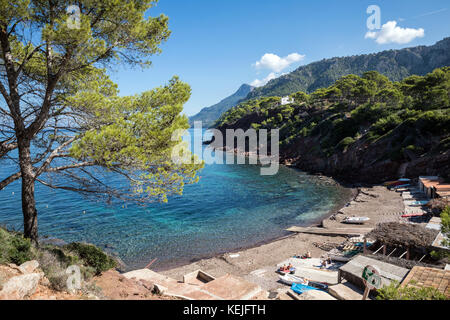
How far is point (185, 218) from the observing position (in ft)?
93.7

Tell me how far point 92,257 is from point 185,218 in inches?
666

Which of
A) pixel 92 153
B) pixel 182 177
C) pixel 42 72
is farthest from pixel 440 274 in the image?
pixel 42 72

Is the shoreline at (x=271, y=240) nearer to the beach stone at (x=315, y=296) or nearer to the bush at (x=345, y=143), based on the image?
the beach stone at (x=315, y=296)

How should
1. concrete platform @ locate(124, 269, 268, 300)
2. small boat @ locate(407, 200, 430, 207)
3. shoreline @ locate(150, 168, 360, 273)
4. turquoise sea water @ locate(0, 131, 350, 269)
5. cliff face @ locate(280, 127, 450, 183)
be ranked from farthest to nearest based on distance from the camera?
cliff face @ locate(280, 127, 450, 183), small boat @ locate(407, 200, 430, 207), turquoise sea water @ locate(0, 131, 350, 269), shoreline @ locate(150, 168, 360, 273), concrete platform @ locate(124, 269, 268, 300)

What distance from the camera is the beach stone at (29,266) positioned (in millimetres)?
6891

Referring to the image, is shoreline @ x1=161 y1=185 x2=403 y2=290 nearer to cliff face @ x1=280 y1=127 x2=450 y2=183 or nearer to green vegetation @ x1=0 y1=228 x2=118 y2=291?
green vegetation @ x1=0 y1=228 x2=118 y2=291

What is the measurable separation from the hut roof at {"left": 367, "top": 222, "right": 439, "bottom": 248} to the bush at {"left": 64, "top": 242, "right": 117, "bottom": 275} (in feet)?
50.5

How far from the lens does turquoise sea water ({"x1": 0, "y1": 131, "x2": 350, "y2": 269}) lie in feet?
71.8

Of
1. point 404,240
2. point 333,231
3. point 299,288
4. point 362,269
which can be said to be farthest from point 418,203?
point 299,288

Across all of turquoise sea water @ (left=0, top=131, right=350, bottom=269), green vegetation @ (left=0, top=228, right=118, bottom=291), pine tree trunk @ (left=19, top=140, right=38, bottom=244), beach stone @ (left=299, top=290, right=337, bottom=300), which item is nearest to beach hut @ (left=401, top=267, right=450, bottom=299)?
beach stone @ (left=299, top=290, right=337, bottom=300)

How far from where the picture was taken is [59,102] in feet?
28.4

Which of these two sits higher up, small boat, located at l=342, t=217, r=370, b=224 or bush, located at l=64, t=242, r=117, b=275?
bush, located at l=64, t=242, r=117, b=275

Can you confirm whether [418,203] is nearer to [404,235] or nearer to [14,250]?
[404,235]
